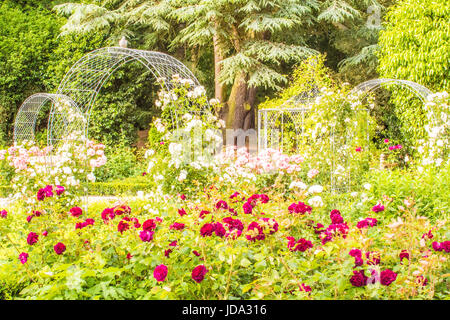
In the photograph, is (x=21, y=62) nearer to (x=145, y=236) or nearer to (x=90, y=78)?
(x=90, y=78)

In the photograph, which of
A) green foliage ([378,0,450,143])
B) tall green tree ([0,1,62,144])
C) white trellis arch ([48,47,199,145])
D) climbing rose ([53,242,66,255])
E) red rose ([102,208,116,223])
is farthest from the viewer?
tall green tree ([0,1,62,144])

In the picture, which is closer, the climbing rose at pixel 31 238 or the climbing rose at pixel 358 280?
the climbing rose at pixel 358 280

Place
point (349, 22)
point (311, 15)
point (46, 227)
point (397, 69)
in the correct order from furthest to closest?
point (349, 22), point (311, 15), point (397, 69), point (46, 227)

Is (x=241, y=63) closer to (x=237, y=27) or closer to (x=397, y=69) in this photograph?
(x=237, y=27)

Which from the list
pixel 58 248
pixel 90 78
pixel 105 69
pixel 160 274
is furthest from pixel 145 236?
pixel 90 78

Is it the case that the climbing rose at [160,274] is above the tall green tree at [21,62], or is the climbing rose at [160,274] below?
below

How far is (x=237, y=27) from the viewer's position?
11359mm

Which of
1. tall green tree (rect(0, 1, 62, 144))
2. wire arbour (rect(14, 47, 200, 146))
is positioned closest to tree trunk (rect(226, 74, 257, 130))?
wire arbour (rect(14, 47, 200, 146))

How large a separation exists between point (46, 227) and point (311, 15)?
984cm

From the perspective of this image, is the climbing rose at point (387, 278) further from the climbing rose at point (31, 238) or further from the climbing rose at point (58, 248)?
the climbing rose at point (31, 238)

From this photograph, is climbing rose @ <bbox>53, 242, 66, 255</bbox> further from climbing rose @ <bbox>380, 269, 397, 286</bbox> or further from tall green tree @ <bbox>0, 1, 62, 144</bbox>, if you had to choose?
tall green tree @ <bbox>0, 1, 62, 144</bbox>

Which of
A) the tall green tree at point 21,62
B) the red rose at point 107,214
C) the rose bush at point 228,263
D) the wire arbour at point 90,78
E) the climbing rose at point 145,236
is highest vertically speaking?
the tall green tree at point 21,62

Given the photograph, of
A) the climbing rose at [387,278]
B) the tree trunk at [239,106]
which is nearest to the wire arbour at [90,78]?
the tree trunk at [239,106]

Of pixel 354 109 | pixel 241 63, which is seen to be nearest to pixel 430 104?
pixel 354 109
